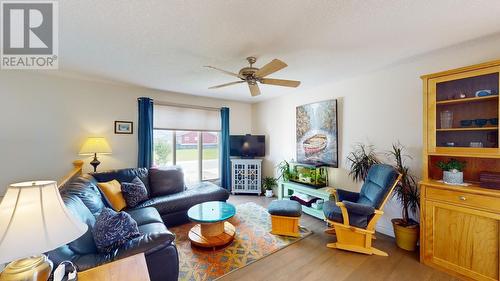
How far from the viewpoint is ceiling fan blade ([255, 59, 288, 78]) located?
1954 millimetres

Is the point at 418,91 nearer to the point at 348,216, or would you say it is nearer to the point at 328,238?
the point at 348,216

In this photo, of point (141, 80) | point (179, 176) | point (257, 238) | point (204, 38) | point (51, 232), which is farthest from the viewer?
point (179, 176)

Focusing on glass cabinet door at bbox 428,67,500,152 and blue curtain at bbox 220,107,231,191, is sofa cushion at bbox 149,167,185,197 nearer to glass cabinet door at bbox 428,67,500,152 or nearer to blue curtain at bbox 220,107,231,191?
blue curtain at bbox 220,107,231,191

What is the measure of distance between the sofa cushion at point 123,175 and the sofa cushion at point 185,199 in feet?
1.64

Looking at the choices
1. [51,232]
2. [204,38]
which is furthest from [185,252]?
[204,38]

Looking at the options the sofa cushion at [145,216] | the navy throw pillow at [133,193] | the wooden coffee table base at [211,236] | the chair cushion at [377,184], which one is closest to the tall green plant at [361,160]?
the chair cushion at [377,184]

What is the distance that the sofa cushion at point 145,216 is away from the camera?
2373 millimetres

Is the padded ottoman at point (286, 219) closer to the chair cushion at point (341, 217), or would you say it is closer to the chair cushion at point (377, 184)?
the chair cushion at point (341, 217)

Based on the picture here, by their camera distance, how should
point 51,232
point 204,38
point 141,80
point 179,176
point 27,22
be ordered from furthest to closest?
point 179,176
point 141,80
point 204,38
point 27,22
point 51,232

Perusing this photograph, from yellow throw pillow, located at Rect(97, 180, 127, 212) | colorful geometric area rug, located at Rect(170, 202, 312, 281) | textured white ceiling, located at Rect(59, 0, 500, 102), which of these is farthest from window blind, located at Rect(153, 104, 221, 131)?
colorful geometric area rug, located at Rect(170, 202, 312, 281)

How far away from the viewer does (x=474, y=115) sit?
2.11 m

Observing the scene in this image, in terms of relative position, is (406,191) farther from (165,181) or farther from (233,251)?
(165,181)

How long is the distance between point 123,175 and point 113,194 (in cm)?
56

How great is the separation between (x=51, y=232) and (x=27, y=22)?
81.4 inches
